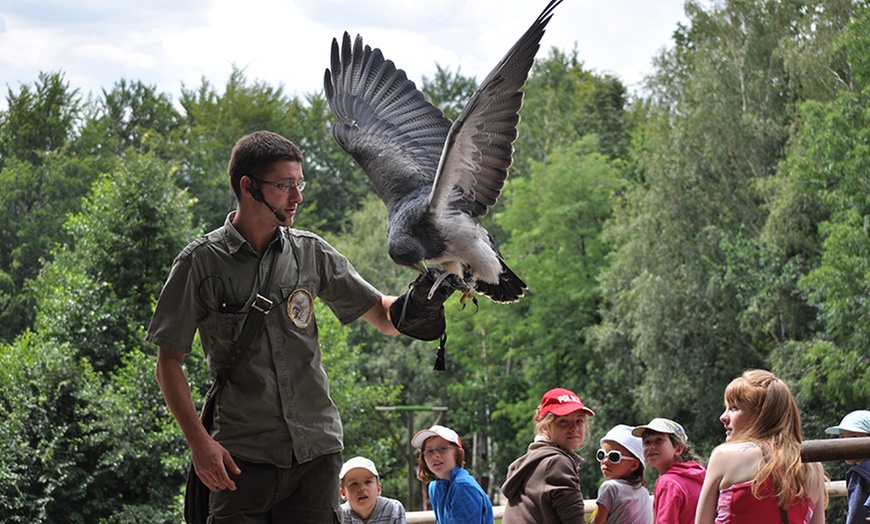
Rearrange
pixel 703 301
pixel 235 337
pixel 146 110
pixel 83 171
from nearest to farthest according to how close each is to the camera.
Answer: pixel 235 337 → pixel 703 301 → pixel 83 171 → pixel 146 110

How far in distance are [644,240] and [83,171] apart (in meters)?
20.1

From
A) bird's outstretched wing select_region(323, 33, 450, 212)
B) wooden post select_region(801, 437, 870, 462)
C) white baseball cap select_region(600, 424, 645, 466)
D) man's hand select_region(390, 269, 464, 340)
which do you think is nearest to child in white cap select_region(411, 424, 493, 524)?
white baseball cap select_region(600, 424, 645, 466)

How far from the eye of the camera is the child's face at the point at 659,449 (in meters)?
4.42

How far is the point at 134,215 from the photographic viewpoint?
18.2m

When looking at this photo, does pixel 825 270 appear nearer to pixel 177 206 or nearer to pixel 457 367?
pixel 177 206

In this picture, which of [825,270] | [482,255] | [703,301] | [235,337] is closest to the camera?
[235,337]

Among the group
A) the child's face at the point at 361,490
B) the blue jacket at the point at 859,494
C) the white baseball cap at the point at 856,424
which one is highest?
the white baseball cap at the point at 856,424

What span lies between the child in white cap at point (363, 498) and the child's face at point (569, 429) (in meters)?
0.88

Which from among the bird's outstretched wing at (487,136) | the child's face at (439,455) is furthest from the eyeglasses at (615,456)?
the bird's outstretched wing at (487,136)

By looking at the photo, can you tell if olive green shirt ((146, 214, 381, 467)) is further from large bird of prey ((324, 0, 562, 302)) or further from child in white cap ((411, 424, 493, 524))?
child in white cap ((411, 424, 493, 524))

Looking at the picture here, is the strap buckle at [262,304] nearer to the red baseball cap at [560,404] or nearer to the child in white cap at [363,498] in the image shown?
the red baseball cap at [560,404]

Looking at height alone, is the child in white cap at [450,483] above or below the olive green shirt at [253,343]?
below

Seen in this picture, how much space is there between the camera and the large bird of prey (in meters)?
4.35

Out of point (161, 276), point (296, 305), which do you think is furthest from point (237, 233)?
point (161, 276)
